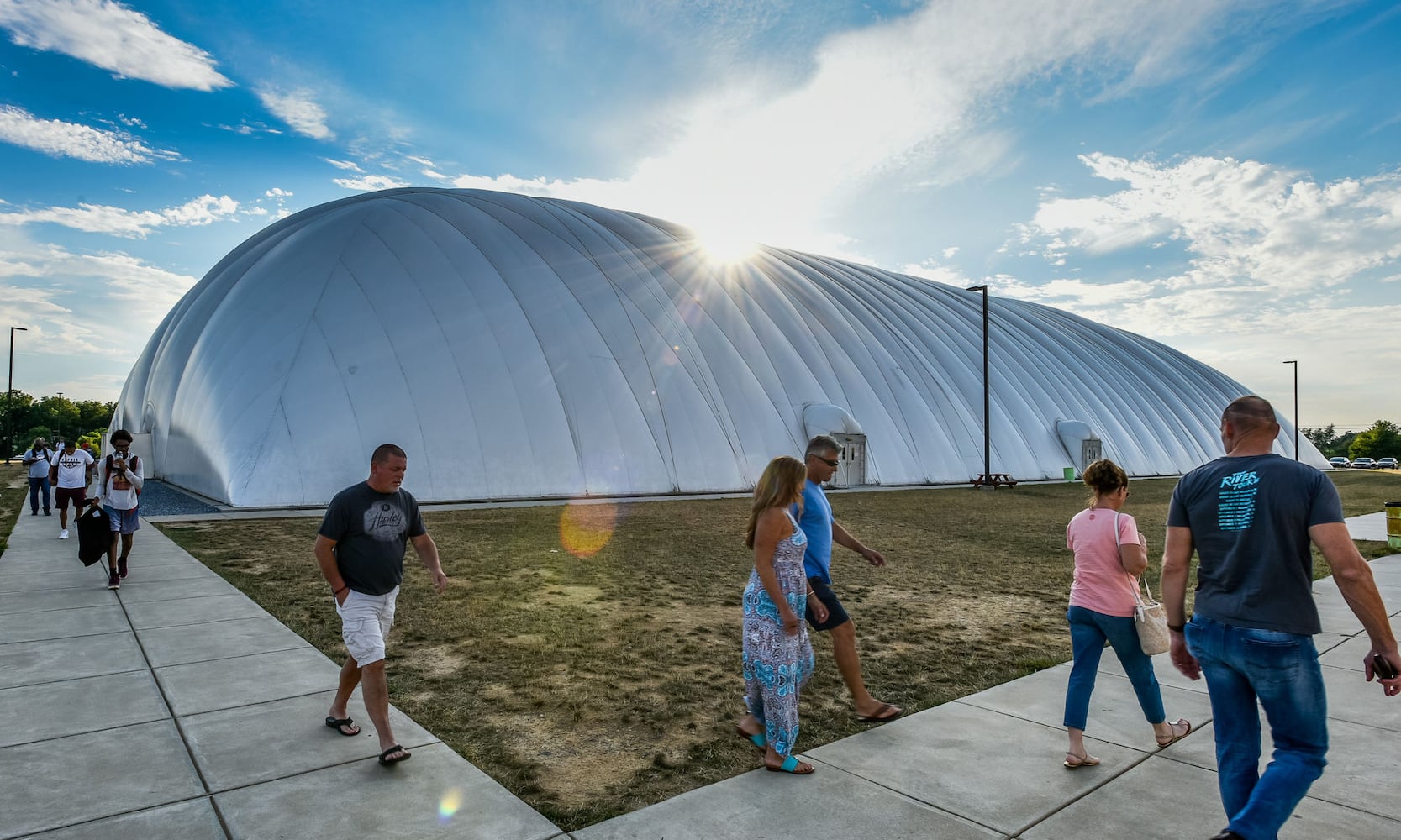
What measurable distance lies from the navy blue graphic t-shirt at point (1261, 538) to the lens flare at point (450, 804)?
143 inches

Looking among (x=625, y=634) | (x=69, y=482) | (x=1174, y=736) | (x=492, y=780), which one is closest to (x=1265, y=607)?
(x=1174, y=736)

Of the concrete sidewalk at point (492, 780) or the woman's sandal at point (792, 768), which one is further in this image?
the woman's sandal at point (792, 768)

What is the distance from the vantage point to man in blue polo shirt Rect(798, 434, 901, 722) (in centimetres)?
523

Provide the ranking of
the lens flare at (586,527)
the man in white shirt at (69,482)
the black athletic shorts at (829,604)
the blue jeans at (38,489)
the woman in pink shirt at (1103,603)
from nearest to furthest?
1. the woman in pink shirt at (1103,603)
2. the black athletic shorts at (829,604)
3. the lens flare at (586,527)
4. the man in white shirt at (69,482)
5. the blue jeans at (38,489)

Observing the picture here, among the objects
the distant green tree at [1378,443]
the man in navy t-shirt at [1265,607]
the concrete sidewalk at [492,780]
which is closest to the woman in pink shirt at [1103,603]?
the concrete sidewalk at [492,780]

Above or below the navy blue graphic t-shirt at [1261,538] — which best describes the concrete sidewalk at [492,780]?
below

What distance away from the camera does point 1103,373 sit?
1925 inches

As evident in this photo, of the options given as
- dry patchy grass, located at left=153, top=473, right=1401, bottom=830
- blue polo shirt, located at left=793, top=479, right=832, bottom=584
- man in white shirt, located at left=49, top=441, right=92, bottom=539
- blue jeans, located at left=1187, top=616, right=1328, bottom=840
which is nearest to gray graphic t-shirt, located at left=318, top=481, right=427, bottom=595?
dry patchy grass, located at left=153, top=473, right=1401, bottom=830

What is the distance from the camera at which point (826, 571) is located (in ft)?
17.5

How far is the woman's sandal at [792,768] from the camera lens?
14.9 ft

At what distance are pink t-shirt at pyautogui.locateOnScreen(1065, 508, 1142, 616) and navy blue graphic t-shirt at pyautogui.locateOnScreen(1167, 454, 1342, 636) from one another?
3.55 feet

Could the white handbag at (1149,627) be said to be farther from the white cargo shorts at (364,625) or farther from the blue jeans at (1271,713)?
the white cargo shorts at (364,625)

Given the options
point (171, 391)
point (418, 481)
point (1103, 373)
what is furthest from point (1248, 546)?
point (1103, 373)

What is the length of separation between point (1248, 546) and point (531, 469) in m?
20.9
